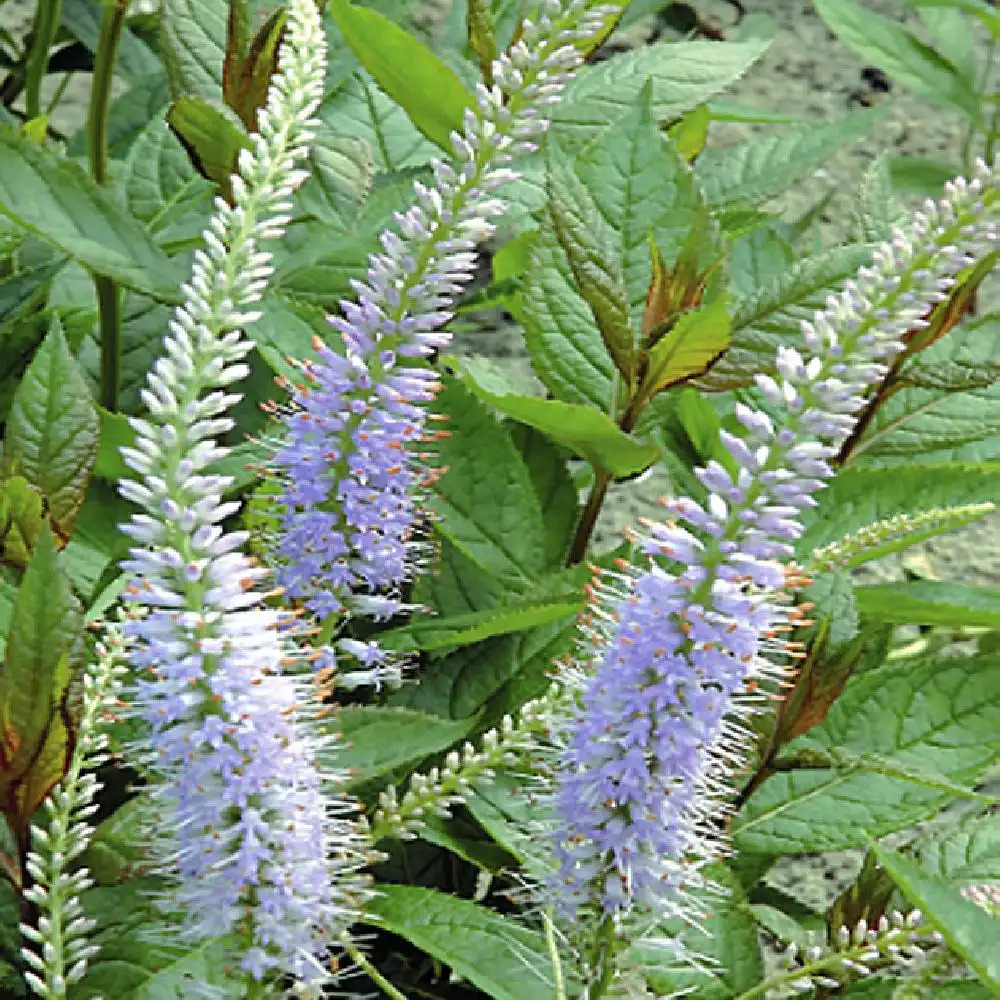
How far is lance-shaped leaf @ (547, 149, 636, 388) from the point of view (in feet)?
3.96

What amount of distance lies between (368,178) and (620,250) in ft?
0.74

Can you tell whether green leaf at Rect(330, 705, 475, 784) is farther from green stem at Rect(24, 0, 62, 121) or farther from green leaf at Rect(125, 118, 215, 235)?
green stem at Rect(24, 0, 62, 121)

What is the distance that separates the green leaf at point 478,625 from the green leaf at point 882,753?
0.23 m

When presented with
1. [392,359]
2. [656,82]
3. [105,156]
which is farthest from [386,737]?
[656,82]

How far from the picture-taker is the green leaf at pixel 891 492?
55.8 inches

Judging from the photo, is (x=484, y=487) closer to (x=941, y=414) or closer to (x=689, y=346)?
(x=689, y=346)

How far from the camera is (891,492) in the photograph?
1427 mm

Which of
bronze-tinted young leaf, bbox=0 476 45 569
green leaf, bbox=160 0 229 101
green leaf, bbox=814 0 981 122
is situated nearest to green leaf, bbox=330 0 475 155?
green leaf, bbox=160 0 229 101

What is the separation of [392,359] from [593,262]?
330 mm

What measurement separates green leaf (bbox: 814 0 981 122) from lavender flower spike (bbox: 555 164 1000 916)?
5.41 ft

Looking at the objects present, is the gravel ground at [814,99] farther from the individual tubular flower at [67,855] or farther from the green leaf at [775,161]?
the individual tubular flower at [67,855]

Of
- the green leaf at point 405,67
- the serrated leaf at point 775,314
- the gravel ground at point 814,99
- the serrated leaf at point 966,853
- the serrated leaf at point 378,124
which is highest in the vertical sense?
the green leaf at point 405,67

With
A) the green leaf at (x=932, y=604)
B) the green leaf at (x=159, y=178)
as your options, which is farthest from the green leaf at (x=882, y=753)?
the green leaf at (x=159, y=178)

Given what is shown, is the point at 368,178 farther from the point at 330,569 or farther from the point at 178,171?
the point at 330,569
